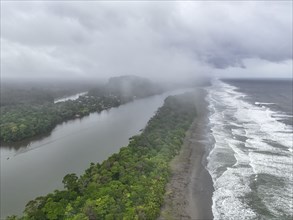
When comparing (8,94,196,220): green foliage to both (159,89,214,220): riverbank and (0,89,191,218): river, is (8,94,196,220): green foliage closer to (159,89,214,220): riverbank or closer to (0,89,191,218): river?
(159,89,214,220): riverbank

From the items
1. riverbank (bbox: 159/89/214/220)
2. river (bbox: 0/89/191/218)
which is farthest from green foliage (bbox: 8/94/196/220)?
river (bbox: 0/89/191/218)

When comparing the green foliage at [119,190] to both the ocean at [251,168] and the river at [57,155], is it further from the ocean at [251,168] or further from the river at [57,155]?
the ocean at [251,168]

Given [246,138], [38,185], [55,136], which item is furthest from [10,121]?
[246,138]

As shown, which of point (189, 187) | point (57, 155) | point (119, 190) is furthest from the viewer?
point (57, 155)

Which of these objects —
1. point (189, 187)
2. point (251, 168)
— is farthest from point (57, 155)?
point (251, 168)

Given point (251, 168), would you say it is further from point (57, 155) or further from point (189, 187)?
point (57, 155)

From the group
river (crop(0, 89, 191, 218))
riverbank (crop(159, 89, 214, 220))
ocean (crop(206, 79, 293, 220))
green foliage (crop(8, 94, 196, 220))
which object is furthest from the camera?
river (crop(0, 89, 191, 218))
